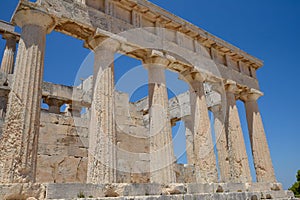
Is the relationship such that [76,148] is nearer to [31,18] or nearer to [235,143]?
[31,18]

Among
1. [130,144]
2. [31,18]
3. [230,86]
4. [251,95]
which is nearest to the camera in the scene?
[31,18]

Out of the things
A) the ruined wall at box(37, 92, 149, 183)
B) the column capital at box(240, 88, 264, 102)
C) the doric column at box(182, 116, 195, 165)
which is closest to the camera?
the ruined wall at box(37, 92, 149, 183)

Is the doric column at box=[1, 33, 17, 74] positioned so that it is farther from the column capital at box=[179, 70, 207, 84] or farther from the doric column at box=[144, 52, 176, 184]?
the column capital at box=[179, 70, 207, 84]

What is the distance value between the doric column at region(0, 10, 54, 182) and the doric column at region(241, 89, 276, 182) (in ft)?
36.9

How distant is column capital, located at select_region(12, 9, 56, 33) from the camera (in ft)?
26.3

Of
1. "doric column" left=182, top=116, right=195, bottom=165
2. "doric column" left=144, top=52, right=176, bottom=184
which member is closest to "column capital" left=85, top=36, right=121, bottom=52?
"doric column" left=144, top=52, right=176, bottom=184

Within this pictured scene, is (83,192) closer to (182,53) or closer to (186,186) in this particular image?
(186,186)

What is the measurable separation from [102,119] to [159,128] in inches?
102

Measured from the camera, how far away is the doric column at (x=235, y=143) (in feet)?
41.6

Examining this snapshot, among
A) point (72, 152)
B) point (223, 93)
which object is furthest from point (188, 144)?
point (72, 152)

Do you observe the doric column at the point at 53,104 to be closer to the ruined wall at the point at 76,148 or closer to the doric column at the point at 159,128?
the ruined wall at the point at 76,148

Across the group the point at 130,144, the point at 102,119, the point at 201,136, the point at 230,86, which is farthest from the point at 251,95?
the point at 102,119

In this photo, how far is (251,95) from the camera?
15.6 metres

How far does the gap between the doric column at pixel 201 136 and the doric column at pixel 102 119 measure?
15.1 feet
